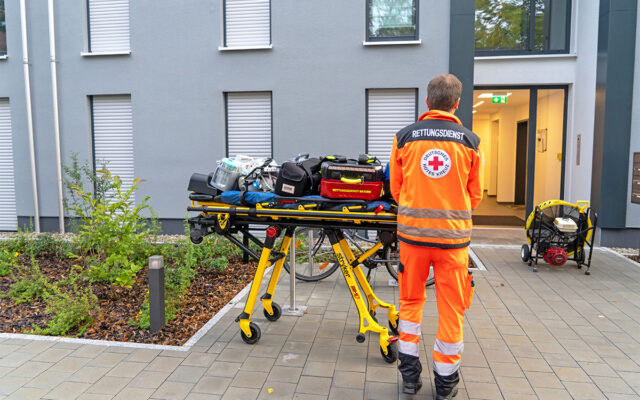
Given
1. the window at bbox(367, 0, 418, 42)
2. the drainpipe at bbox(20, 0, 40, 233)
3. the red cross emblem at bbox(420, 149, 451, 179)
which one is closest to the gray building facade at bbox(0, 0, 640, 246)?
the window at bbox(367, 0, 418, 42)

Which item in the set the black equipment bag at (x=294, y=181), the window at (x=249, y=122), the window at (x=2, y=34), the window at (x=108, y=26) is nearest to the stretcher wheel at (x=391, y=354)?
the black equipment bag at (x=294, y=181)

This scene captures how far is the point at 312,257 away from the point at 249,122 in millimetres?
4532

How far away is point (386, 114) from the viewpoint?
9.92m

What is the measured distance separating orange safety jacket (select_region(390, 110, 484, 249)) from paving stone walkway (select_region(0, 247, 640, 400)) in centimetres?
125

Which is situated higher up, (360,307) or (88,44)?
(88,44)

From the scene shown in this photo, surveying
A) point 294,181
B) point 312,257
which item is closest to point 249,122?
point 312,257

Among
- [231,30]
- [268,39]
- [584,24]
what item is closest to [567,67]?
[584,24]

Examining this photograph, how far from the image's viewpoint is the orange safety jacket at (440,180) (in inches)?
132

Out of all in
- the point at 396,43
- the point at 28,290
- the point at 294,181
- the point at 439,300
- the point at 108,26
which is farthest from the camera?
the point at 108,26

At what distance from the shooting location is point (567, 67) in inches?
396

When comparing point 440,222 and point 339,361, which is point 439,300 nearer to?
point 440,222

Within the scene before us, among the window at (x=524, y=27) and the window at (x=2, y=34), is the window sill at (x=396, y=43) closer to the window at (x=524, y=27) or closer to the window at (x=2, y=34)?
the window at (x=524, y=27)

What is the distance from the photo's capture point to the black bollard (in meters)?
4.70

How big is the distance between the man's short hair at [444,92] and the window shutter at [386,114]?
20.9 feet
